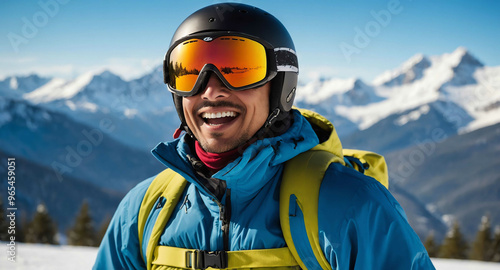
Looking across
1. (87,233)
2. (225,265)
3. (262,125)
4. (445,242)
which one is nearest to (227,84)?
(262,125)

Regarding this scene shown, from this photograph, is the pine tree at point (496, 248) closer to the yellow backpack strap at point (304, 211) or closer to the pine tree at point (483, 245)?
the pine tree at point (483, 245)

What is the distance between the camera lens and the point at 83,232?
3962cm

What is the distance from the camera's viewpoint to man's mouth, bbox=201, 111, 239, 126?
7.77 ft

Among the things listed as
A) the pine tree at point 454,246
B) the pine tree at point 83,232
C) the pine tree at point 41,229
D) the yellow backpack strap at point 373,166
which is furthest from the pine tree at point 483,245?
the yellow backpack strap at point 373,166

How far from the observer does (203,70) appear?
240 cm

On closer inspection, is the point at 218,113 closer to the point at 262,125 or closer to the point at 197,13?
the point at 262,125

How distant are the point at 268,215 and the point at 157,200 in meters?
0.69

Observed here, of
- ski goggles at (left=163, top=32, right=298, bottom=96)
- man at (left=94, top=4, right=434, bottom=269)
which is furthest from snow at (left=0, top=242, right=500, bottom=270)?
ski goggles at (left=163, top=32, right=298, bottom=96)

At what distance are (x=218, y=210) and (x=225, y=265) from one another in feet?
0.91

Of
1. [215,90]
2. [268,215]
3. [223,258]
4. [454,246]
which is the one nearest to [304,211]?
[268,215]

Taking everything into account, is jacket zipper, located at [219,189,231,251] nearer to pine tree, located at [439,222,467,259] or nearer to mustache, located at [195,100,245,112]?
mustache, located at [195,100,245,112]

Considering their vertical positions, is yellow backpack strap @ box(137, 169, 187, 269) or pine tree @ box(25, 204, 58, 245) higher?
yellow backpack strap @ box(137, 169, 187, 269)

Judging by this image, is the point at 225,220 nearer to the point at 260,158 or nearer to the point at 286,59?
the point at 260,158

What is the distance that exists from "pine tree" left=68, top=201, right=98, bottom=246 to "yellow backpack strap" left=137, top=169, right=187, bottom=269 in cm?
3928
